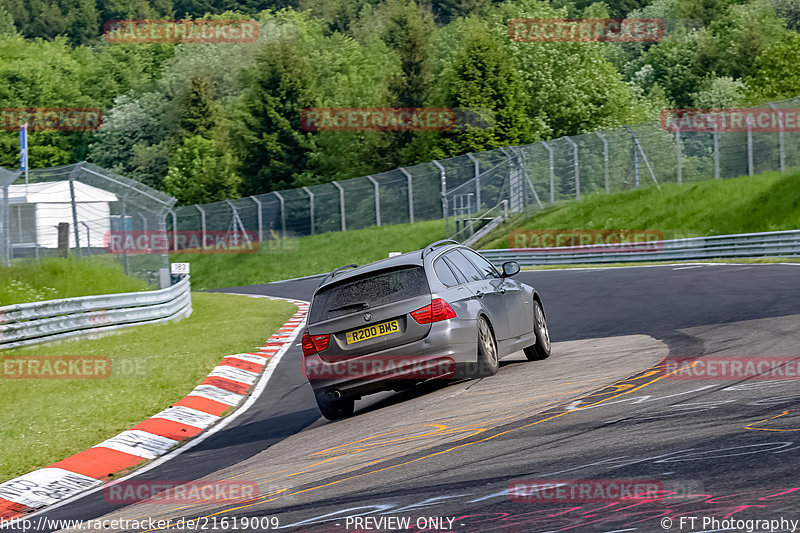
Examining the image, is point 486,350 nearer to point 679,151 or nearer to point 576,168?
point 679,151

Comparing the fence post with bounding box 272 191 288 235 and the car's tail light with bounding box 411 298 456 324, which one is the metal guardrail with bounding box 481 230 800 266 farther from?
the car's tail light with bounding box 411 298 456 324

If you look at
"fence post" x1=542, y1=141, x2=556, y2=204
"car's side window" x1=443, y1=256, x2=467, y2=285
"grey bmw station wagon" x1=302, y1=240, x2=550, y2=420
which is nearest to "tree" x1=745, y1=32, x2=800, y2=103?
"fence post" x1=542, y1=141, x2=556, y2=204

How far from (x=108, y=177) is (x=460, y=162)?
25320 millimetres

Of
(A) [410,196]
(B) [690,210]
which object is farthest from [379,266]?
(A) [410,196]

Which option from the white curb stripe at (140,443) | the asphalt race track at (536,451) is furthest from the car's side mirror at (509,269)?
the white curb stripe at (140,443)

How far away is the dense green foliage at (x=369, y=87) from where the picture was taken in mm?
71688

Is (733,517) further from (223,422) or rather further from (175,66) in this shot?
(175,66)

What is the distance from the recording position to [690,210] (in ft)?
121

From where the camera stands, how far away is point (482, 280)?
36.1 feet

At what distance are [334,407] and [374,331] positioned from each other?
0.85 metres

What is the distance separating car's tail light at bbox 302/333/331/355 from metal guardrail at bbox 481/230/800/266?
2059 cm

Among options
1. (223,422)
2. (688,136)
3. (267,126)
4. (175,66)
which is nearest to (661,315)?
(223,422)

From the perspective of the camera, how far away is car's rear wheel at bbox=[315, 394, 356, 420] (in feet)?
32.1

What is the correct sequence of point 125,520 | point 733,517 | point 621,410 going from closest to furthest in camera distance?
point 733,517 → point 125,520 → point 621,410
